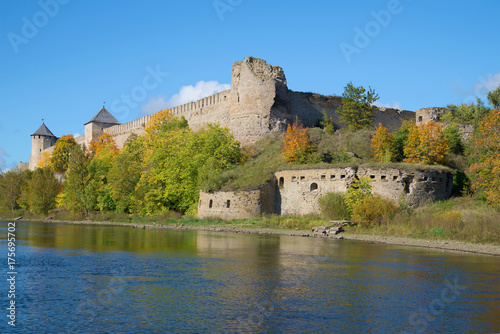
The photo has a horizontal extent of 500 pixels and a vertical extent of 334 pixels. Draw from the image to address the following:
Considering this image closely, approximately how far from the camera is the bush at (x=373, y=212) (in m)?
24.2

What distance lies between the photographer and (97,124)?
65312 millimetres

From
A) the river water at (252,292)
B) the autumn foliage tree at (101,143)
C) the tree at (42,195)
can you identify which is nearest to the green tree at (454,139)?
the river water at (252,292)

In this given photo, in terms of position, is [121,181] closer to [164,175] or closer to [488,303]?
[164,175]

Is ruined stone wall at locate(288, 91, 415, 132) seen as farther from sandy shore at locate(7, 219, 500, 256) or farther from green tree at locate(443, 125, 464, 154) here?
sandy shore at locate(7, 219, 500, 256)

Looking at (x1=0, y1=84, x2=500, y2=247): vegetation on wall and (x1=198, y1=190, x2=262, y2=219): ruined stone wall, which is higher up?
(x1=0, y1=84, x2=500, y2=247): vegetation on wall

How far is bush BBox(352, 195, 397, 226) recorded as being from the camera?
79.5ft

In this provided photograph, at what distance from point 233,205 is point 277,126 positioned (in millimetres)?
10047

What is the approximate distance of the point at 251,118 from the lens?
128ft

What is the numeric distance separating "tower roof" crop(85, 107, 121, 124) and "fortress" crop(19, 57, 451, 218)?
7.75 metres

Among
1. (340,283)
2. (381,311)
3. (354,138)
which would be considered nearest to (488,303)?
(381,311)

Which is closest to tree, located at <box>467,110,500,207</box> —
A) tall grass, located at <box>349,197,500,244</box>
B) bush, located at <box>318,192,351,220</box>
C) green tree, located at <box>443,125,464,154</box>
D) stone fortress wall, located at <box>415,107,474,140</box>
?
tall grass, located at <box>349,197,500,244</box>

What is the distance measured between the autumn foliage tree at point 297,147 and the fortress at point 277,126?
2.07m

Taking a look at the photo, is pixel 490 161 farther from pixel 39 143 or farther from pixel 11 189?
pixel 39 143

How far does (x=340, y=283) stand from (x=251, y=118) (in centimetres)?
2826
